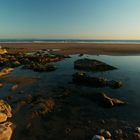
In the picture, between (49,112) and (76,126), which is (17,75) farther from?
(76,126)

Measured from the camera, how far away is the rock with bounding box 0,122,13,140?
300 inches

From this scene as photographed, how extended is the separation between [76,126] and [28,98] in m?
4.36

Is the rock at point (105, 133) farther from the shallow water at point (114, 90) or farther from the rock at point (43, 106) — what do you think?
the rock at point (43, 106)

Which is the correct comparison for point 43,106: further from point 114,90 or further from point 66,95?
point 114,90

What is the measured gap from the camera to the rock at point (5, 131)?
7.62 meters

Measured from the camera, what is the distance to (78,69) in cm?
2128

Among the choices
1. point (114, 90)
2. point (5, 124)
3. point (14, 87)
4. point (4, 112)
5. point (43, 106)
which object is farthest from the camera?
point (14, 87)

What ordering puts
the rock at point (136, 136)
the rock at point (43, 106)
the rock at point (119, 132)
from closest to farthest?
the rock at point (136, 136)
the rock at point (119, 132)
the rock at point (43, 106)

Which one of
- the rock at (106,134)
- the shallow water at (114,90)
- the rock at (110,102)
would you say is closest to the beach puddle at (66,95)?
the shallow water at (114,90)

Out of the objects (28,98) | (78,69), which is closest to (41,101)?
(28,98)

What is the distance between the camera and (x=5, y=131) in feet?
25.8

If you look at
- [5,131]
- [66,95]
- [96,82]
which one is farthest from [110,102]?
[5,131]

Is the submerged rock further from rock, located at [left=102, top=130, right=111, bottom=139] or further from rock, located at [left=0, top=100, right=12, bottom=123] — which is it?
rock, located at [left=0, top=100, right=12, bottom=123]

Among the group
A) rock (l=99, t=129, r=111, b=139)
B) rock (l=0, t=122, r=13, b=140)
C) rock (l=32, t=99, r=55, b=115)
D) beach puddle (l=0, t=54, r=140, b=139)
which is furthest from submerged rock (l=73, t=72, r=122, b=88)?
rock (l=0, t=122, r=13, b=140)
